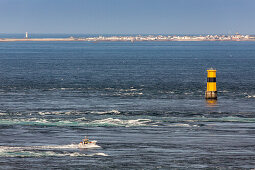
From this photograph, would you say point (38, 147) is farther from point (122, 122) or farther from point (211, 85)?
point (211, 85)

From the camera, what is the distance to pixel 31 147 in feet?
165

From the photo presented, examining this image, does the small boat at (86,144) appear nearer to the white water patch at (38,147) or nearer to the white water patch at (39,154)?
the white water patch at (38,147)

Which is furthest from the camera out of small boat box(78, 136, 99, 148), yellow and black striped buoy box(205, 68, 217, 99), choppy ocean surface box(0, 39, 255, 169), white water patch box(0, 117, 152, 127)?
yellow and black striped buoy box(205, 68, 217, 99)

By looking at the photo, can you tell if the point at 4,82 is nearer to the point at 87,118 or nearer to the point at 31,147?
the point at 87,118

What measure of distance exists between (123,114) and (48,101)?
16.0 metres

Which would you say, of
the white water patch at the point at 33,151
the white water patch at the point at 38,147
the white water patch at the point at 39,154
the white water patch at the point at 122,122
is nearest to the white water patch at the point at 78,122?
the white water patch at the point at 122,122

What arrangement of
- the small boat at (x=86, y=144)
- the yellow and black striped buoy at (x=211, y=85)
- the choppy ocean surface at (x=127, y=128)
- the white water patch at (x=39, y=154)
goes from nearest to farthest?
the choppy ocean surface at (x=127, y=128) → the white water patch at (x=39, y=154) → the small boat at (x=86, y=144) → the yellow and black striped buoy at (x=211, y=85)

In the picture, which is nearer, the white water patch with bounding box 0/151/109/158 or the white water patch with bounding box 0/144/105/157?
the white water patch with bounding box 0/151/109/158

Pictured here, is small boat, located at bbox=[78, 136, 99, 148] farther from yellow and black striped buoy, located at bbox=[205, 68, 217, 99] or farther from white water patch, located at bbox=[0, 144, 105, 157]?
yellow and black striped buoy, located at bbox=[205, 68, 217, 99]

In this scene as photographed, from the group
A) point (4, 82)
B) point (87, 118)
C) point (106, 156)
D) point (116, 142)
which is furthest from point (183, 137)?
point (4, 82)

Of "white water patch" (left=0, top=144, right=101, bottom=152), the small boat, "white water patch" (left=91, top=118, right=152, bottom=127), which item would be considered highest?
the small boat

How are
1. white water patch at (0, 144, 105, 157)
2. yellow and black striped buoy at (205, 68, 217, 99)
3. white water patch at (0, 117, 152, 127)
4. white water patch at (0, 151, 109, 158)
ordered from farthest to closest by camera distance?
yellow and black striped buoy at (205, 68, 217, 99), white water patch at (0, 117, 152, 127), white water patch at (0, 144, 105, 157), white water patch at (0, 151, 109, 158)

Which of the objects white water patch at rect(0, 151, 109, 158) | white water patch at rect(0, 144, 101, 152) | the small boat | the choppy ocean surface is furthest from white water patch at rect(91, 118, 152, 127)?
white water patch at rect(0, 151, 109, 158)

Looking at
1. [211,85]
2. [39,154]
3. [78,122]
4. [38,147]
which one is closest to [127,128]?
[78,122]
